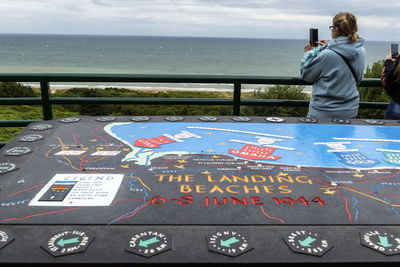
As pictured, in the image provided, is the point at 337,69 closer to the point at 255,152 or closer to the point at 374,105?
the point at 374,105

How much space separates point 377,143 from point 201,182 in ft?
4.41

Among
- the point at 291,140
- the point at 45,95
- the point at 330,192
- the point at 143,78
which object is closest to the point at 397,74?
the point at 291,140

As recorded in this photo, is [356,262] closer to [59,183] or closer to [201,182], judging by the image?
[201,182]

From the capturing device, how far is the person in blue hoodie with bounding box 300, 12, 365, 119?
10.2 feet

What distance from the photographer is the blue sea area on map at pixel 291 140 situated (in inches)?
79.8

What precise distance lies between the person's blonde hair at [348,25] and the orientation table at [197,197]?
39.7 inches

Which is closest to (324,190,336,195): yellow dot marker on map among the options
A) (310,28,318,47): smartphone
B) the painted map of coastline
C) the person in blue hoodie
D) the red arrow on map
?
the painted map of coastline

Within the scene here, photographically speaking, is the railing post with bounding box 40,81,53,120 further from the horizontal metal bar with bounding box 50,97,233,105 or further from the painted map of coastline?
the painted map of coastline

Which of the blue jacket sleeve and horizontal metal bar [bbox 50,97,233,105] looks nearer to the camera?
the blue jacket sleeve

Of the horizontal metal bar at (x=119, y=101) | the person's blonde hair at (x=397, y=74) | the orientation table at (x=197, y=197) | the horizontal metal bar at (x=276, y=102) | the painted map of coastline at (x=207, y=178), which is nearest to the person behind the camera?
the orientation table at (x=197, y=197)

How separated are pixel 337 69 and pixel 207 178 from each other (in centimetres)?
199

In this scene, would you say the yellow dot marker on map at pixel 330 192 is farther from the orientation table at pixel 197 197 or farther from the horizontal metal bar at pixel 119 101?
the horizontal metal bar at pixel 119 101

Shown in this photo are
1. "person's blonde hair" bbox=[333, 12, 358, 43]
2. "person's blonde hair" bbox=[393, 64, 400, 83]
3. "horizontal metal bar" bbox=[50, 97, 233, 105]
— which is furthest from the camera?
"horizontal metal bar" bbox=[50, 97, 233, 105]

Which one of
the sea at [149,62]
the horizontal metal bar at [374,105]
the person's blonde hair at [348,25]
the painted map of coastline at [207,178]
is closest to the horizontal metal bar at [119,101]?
the painted map of coastline at [207,178]
